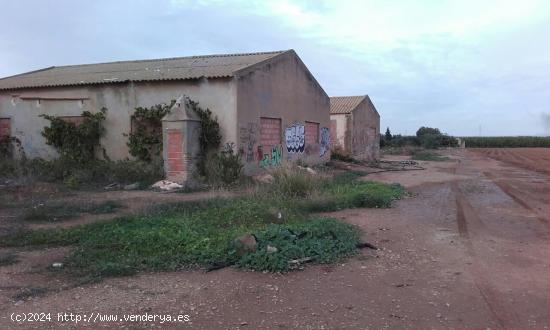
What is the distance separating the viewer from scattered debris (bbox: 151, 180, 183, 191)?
46.5 ft

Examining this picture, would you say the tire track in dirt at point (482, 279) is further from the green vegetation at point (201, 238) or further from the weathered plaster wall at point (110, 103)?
the weathered plaster wall at point (110, 103)

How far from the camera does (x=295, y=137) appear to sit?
20750mm

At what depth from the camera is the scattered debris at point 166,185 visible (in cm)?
1417

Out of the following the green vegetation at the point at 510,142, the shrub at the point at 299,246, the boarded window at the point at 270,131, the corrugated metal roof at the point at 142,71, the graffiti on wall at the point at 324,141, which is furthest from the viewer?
the green vegetation at the point at 510,142

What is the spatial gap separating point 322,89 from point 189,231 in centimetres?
1782

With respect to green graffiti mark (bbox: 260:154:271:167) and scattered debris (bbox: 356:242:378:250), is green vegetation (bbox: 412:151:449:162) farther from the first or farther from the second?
scattered debris (bbox: 356:242:378:250)

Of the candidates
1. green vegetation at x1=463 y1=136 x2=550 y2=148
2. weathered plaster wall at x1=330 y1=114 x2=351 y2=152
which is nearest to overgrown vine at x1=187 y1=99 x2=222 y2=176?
→ weathered plaster wall at x1=330 y1=114 x2=351 y2=152

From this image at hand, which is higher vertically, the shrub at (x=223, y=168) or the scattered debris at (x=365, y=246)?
the shrub at (x=223, y=168)

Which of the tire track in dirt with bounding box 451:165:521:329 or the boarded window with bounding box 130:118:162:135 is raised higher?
the boarded window with bounding box 130:118:162:135

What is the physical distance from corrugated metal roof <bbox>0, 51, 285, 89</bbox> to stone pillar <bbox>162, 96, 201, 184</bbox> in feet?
5.60

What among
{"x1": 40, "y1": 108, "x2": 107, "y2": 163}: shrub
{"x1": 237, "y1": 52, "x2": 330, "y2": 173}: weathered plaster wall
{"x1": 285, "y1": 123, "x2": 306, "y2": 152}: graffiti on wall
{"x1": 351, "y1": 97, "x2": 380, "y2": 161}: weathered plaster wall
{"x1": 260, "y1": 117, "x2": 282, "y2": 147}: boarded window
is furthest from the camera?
{"x1": 351, "y1": 97, "x2": 380, "y2": 161}: weathered plaster wall

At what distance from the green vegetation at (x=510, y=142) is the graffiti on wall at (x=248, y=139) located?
8515cm

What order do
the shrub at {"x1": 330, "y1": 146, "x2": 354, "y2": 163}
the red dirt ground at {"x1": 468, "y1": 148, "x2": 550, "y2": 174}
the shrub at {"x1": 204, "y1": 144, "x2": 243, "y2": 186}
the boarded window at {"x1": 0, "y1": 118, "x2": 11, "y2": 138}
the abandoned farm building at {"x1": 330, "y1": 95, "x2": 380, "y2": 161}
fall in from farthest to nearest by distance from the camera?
1. the abandoned farm building at {"x1": 330, "y1": 95, "x2": 380, "y2": 161}
2. the shrub at {"x1": 330, "y1": 146, "x2": 354, "y2": 163}
3. the red dirt ground at {"x1": 468, "y1": 148, "x2": 550, "y2": 174}
4. the boarded window at {"x1": 0, "y1": 118, "x2": 11, "y2": 138}
5. the shrub at {"x1": 204, "y1": 144, "x2": 243, "y2": 186}

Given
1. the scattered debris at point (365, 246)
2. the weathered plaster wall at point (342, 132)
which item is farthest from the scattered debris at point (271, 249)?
the weathered plaster wall at point (342, 132)
